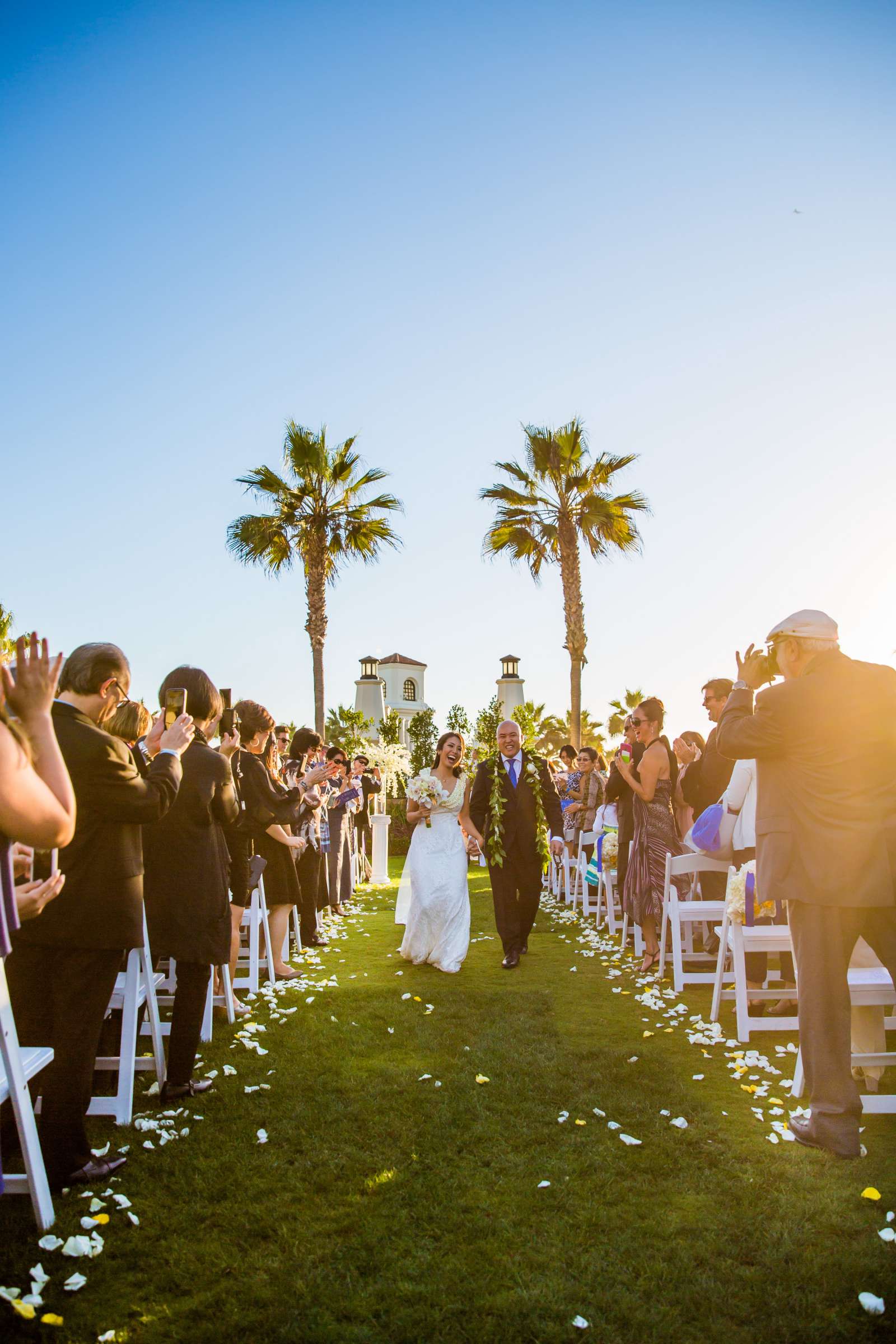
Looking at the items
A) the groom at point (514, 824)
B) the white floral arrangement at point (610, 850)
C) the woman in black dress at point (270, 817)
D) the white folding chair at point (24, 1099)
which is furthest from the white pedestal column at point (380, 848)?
the white folding chair at point (24, 1099)

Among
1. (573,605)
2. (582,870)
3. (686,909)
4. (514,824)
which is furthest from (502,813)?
(573,605)

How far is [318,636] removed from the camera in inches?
833

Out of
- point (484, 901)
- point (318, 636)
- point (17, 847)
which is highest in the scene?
point (318, 636)

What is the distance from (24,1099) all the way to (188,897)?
1686 millimetres

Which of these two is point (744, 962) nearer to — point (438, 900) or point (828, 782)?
point (828, 782)

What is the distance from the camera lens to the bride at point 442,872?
8.55 meters

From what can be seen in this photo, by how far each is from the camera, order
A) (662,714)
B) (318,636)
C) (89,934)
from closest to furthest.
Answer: (89,934)
(662,714)
(318,636)

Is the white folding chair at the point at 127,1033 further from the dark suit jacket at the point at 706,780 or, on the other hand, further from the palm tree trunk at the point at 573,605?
the palm tree trunk at the point at 573,605

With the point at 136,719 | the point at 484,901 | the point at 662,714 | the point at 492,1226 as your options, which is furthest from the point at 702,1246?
the point at 484,901

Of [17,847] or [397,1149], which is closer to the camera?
[17,847]

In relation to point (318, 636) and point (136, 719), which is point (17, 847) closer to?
point (136, 719)

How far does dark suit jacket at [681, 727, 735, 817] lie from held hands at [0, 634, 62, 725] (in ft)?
19.7

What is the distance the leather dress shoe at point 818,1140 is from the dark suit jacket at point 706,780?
3.60 meters

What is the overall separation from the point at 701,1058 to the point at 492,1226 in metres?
2.65
